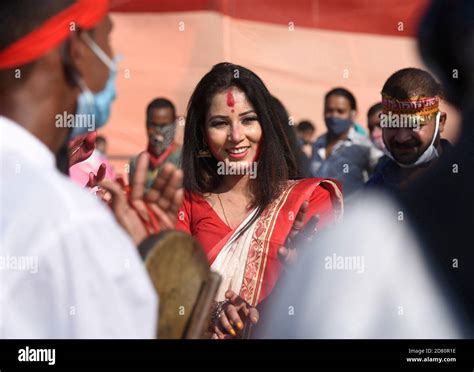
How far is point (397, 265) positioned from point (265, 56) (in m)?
2.19

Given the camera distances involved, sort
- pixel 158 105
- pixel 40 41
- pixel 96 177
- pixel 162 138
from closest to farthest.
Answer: pixel 40 41 < pixel 96 177 < pixel 162 138 < pixel 158 105

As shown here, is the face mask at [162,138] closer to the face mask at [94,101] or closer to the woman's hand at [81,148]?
the woman's hand at [81,148]

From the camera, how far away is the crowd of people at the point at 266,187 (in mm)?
2084

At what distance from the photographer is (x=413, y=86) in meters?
4.00

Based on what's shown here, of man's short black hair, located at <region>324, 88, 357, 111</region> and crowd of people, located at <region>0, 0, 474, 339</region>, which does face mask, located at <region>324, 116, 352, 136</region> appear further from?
crowd of people, located at <region>0, 0, 474, 339</region>

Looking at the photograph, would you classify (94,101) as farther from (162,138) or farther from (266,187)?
(162,138)

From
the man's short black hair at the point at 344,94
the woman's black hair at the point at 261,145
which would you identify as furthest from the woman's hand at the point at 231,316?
the man's short black hair at the point at 344,94

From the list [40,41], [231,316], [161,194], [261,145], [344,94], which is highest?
[344,94]

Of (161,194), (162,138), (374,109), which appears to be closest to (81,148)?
(162,138)

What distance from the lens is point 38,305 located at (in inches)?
68.1

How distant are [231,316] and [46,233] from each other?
176 centimetres

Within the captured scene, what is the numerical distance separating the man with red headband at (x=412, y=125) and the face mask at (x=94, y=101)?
170 centimetres

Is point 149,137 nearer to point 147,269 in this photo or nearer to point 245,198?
point 245,198

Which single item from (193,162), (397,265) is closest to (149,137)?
(193,162)
